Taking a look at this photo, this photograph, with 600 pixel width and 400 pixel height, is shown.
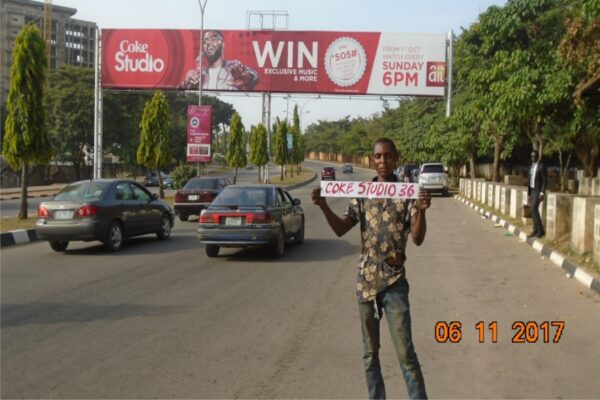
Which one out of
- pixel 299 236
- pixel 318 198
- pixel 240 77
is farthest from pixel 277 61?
pixel 318 198

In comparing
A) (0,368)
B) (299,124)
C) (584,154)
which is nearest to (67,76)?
(299,124)

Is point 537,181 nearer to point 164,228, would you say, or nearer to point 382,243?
point 164,228

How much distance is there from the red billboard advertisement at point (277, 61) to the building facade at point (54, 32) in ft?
232

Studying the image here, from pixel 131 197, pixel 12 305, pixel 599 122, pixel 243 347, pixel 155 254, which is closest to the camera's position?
pixel 243 347

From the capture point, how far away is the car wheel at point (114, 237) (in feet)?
41.5

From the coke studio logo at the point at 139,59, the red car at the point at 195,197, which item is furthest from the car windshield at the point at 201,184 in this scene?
the coke studio logo at the point at 139,59

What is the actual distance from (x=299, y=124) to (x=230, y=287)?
79.5 metres

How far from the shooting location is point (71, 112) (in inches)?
2151

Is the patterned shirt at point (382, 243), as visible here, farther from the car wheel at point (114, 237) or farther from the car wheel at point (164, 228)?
the car wheel at point (164, 228)

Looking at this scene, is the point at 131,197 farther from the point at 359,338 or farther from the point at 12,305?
the point at 359,338

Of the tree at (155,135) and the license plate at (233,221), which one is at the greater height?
the tree at (155,135)

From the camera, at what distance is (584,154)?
25234mm

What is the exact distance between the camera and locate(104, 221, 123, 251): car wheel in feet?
41.5

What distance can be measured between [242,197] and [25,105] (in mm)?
8977
